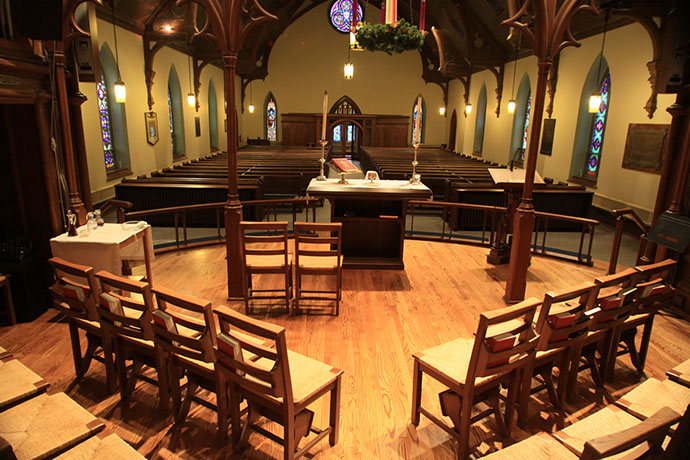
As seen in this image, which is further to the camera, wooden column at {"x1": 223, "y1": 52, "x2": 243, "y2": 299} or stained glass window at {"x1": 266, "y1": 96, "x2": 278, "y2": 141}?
stained glass window at {"x1": 266, "y1": 96, "x2": 278, "y2": 141}

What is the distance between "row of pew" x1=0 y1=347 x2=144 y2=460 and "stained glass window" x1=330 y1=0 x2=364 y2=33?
20.7 meters

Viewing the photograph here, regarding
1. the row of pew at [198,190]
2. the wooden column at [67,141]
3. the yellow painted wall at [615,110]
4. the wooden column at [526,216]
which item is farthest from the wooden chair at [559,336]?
the yellow painted wall at [615,110]

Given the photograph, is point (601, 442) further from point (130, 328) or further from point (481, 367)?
point (130, 328)

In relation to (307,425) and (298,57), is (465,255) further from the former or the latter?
(298,57)

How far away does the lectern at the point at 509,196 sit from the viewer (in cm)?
543

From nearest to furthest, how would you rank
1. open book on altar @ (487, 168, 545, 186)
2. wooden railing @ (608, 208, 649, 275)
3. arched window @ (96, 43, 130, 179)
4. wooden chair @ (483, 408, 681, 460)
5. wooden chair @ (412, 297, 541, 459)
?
wooden chair @ (483, 408, 681, 460) < wooden chair @ (412, 297, 541, 459) < wooden railing @ (608, 208, 649, 275) < open book on altar @ (487, 168, 545, 186) < arched window @ (96, 43, 130, 179)

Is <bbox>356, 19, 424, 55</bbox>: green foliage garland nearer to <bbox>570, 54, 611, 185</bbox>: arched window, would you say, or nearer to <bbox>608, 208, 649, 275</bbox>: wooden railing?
<bbox>570, 54, 611, 185</bbox>: arched window

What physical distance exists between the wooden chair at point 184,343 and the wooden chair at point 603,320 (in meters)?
2.27

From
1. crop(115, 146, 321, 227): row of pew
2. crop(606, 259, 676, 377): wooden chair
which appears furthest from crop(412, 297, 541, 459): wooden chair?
crop(115, 146, 321, 227): row of pew

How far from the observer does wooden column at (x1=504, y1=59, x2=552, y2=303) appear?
167 inches

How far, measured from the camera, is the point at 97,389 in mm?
3072

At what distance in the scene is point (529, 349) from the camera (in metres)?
2.49

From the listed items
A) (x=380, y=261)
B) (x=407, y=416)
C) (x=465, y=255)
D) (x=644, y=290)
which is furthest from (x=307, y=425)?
(x=465, y=255)

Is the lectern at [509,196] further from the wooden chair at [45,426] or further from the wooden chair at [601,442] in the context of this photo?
the wooden chair at [45,426]
